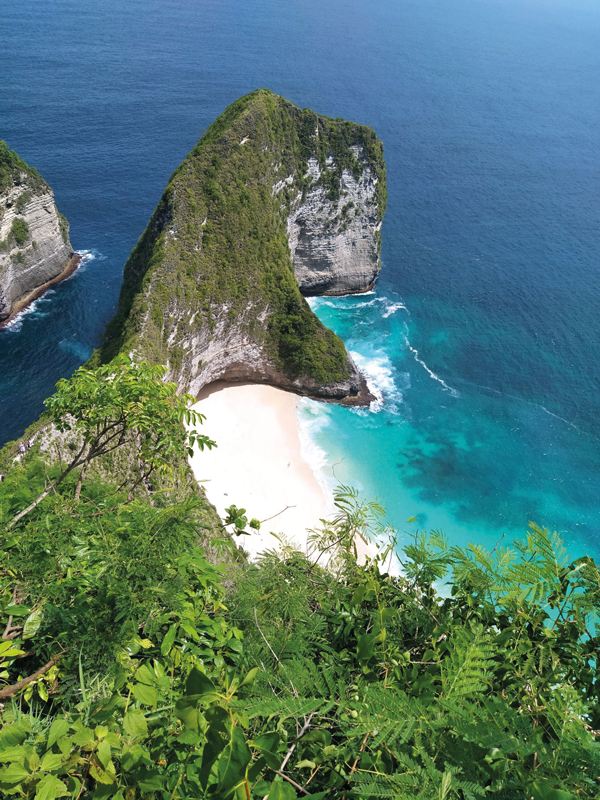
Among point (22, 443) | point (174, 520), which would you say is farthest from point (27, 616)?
point (22, 443)

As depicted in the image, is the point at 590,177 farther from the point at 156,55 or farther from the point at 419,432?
the point at 156,55

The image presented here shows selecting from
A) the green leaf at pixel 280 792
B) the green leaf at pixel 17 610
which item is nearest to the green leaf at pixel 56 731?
the green leaf at pixel 280 792

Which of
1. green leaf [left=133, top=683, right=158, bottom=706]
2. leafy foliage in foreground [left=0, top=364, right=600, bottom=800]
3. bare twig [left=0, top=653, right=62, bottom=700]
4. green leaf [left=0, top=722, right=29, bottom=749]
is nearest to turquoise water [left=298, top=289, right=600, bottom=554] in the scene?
leafy foliage in foreground [left=0, top=364, right=600, bottom=800]

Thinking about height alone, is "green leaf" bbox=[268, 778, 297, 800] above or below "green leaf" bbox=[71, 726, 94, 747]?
above

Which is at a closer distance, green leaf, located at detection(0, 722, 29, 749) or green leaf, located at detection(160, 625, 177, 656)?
green leaf, located at detection(0, 722, 29, 749)

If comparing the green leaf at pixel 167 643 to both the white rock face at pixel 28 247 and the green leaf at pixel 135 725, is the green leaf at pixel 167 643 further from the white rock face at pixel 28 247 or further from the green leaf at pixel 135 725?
the white rock face at pixel 28 247

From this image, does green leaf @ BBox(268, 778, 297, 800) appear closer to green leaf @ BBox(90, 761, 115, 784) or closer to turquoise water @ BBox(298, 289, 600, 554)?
green leaf @ BBox(90, 761, 115, 784)
